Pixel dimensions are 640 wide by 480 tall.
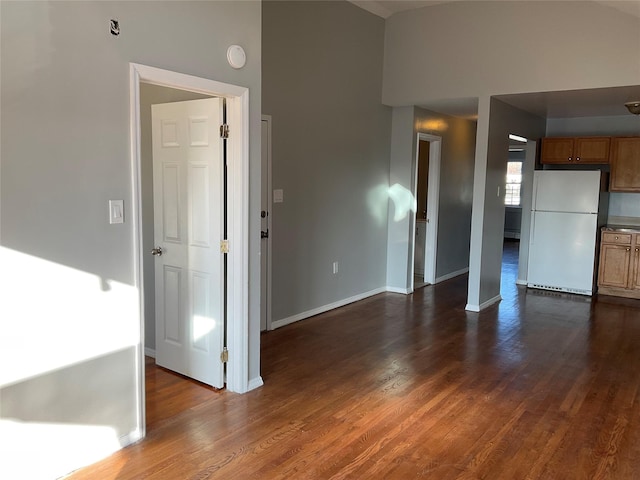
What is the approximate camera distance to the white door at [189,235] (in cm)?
347

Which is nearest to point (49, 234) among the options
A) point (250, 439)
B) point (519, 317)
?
point (250, 439)

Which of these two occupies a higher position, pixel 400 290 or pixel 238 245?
pixel 238 245

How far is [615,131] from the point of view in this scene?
731cm

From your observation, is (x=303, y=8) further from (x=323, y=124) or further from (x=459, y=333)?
(x=459, y=333)

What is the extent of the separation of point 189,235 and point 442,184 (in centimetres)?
455

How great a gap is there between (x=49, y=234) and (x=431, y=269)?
5.75 m

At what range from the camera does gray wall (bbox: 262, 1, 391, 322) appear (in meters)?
4.95

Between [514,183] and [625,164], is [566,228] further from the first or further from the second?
[514,183]

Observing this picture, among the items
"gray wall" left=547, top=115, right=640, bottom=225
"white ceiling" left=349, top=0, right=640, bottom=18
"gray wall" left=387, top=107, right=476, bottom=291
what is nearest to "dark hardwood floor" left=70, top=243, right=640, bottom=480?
"gray wall" left=387, top=107, right=476, bottom=291

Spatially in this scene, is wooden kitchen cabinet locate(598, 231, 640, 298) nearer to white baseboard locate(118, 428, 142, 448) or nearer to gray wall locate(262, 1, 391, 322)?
gray wall locate(262, 1, 391, 322)

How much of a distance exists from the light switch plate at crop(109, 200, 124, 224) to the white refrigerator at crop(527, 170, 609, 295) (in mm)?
5960

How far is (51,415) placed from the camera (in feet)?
8.09

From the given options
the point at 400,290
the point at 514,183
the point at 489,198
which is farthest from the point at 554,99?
the point at 514,183

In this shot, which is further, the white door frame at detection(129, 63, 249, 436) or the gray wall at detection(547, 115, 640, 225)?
the gray wall at detection(547, 115, 640, 225)
